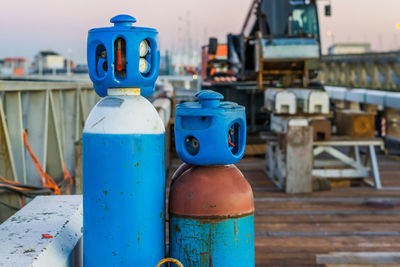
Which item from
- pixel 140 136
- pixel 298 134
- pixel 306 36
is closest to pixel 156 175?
pixel 140 136

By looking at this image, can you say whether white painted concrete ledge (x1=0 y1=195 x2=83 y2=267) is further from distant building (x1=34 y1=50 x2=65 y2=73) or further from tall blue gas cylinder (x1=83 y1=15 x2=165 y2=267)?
distant building (x1=34 y1=50 x2=65 y2=73)

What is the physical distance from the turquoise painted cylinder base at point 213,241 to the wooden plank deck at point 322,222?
7.83 ft

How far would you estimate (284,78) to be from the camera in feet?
40.0

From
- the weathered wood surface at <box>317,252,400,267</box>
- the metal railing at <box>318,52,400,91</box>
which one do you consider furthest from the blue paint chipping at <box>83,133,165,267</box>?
the metal railing at <box>318,52,400,91</box>

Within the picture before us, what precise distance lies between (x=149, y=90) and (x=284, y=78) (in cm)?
953

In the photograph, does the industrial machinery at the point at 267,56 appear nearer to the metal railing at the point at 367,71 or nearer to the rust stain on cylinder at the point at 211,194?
the metal railing at the point at 367,71

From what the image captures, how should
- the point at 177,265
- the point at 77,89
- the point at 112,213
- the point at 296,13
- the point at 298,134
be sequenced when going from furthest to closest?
the point at 296,13 < the point at 77,89 < the point at 298,134 < the point at 177,265 < the point at 112,213

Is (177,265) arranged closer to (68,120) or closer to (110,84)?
(110,84)

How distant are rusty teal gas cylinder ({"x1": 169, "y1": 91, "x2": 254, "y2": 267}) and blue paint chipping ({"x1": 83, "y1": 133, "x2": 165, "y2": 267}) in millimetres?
163

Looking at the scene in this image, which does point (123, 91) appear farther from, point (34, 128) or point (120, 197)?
point (34, 128)

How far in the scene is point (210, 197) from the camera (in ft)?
9.16

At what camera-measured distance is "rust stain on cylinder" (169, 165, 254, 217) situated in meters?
2.78

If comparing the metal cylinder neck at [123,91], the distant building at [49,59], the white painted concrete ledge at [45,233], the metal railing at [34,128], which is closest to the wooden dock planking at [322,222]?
the white painted concrete ledge at [45,233]

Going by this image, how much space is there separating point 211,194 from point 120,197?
450 millimetres
